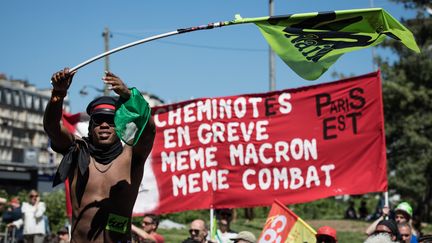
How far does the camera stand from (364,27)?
5.00 meters

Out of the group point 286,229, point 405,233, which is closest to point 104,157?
point 405,233

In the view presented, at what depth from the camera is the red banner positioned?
9.29 metres

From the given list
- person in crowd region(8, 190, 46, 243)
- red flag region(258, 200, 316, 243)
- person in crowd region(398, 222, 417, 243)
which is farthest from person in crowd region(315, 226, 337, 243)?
person in crowd region(8, 190, 46, 243)

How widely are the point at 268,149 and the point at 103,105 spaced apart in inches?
228

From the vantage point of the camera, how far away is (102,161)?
416 cm

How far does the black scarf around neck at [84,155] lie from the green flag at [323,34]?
1.31 metres

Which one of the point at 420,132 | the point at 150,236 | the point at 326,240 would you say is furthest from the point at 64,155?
the point at 420,132

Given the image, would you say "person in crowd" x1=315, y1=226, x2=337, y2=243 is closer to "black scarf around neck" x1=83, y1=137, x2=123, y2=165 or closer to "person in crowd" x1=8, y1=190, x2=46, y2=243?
"black scarf around neck" x1=83, y1=137, x2=123, y2=165

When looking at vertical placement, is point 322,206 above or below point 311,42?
below

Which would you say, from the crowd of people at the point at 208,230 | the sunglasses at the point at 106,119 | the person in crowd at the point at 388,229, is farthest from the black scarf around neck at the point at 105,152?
the person in crowd at the point at 388,229

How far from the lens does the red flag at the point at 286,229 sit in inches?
330

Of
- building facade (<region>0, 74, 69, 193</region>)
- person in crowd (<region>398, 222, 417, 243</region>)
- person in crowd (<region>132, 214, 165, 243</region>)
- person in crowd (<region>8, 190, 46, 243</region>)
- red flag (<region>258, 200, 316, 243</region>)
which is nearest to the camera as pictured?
person in crowd (<region>398, 222, 417, 243</region>)

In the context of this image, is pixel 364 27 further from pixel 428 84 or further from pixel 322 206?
pixel 322 206

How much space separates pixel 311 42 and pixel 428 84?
2461 centimetres
